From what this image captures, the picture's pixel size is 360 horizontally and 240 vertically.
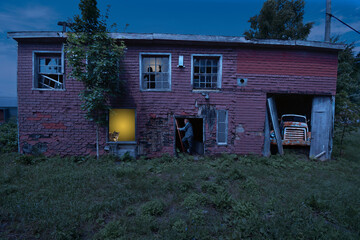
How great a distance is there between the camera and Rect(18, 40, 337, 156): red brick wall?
7.75 meters

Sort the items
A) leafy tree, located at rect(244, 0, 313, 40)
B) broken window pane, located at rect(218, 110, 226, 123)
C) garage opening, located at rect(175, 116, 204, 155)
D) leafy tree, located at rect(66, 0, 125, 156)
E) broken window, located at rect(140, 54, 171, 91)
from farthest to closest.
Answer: leafy tree, located at rect(244, 0, 313, 40), garage opening, located at rect(175, 116, 204, 155), broken window pane, located at rect(218, 110, 226, 123), broken window, located at rect(140, 54, 171, 91), leafy tree, located at rect(66, 0, 125, 156)

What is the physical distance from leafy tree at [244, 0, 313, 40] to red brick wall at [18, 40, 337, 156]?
→ 1135 centimetres

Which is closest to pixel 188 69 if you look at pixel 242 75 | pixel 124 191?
pixel 242 75

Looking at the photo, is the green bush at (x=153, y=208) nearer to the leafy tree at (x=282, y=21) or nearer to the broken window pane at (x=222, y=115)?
the broken window pane at (x=222, y=115)

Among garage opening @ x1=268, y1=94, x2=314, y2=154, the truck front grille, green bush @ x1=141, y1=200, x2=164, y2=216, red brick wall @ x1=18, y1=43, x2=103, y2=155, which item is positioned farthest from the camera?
the truck front grille

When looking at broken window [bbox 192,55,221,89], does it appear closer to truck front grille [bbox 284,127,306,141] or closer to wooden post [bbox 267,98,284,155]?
wooden post [bbox 267,98,284,155]

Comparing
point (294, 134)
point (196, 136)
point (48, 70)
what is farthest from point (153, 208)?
point (294, 134)

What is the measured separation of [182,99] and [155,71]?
1.94m

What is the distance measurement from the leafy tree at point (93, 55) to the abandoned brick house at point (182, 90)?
805 mm

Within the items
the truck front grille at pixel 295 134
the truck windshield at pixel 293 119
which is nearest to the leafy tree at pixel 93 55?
the truck front grille at pixel 295 134

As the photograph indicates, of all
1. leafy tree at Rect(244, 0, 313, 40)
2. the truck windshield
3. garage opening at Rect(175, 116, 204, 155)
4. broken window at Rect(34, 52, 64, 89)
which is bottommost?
garage opening at Rect(175, 116, 204, 155)

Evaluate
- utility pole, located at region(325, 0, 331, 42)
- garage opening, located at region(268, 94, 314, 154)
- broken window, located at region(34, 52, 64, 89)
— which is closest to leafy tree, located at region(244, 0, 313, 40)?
utility pole, located at region(325, 0, 331, 42)

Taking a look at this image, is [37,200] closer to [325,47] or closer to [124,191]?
[124,191]

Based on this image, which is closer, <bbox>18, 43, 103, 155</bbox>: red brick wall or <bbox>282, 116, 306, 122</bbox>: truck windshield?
<bbox>18, 43, 103, 155</bbox>: red brick wall
